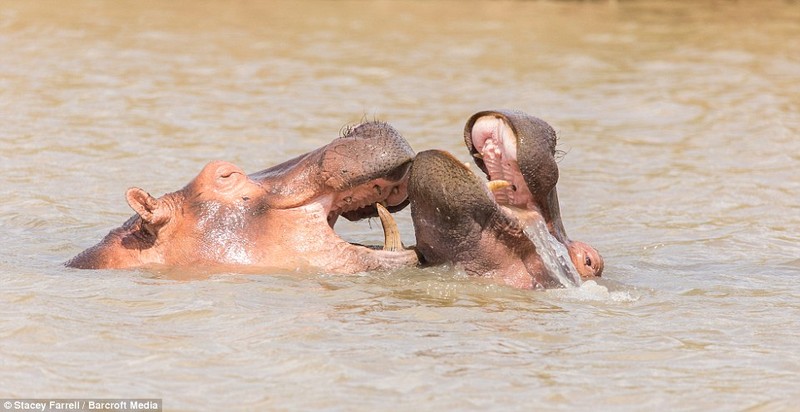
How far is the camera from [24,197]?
9.23 metres

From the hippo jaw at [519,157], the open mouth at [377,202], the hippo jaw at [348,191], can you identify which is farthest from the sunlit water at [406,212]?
the hippo jaw at [519,157]

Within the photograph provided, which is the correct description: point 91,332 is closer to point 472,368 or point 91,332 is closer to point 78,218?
point 472,368

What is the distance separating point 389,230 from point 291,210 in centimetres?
47

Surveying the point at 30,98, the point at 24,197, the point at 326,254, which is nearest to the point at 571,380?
the point at 326,254

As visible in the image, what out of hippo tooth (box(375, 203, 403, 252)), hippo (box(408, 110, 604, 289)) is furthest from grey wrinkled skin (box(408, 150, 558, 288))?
hippo tooth (box(375, 203, 403, 252))

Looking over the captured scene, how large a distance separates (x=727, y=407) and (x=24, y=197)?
5.76 meters

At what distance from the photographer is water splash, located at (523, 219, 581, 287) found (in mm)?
6129

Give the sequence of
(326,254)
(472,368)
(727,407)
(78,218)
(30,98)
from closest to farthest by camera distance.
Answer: (727,407) < (472,368) < (326,254) < (78,218) < (30,98)

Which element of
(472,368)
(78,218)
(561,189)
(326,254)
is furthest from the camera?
(561,189)

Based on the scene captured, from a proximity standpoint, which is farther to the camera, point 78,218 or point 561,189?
point 561,189

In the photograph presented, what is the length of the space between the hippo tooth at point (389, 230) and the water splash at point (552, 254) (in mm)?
663

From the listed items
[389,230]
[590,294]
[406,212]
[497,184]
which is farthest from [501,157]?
[406,212]

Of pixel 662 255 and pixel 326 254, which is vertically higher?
pixel 326 254

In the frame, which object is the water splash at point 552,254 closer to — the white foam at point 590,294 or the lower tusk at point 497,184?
the white foam at point 590,294
